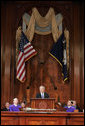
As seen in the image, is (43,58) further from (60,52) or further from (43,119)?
(43,119)

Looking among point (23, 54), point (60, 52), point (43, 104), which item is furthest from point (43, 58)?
point (43, 104)

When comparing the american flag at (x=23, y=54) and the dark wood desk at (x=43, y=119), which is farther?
the american flag at (x=23, y=54)

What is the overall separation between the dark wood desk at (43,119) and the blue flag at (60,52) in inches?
164

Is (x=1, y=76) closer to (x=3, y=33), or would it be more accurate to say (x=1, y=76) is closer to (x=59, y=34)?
(x=3, y=33)

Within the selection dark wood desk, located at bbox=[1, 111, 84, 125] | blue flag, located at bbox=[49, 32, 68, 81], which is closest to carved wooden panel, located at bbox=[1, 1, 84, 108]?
blue flag, located at bbox=[49, 32, 68, 81]

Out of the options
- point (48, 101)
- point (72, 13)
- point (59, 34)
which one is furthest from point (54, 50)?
point (48, 101)

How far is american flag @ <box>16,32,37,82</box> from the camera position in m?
11.8

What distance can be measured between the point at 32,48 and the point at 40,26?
105 centimetres

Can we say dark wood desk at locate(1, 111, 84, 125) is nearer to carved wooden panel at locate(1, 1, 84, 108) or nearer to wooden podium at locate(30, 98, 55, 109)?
wooden podium at locate(30, 98, 55, 109)

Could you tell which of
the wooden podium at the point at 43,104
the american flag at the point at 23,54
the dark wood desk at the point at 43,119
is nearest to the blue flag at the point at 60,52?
the american flag at the point at 23,54

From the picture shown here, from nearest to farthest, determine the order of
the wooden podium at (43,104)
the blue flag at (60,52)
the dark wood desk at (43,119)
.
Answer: the dark wood desk at (43,119)
the wooden podium at (43,104)
the blue flag at (60,52)

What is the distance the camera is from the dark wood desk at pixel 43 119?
308 inches

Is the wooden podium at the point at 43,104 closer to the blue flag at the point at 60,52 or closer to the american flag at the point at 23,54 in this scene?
the american flag at the point at 23,54

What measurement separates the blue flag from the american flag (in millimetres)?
791
